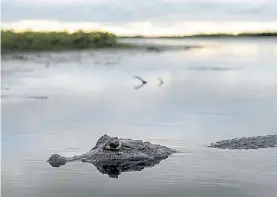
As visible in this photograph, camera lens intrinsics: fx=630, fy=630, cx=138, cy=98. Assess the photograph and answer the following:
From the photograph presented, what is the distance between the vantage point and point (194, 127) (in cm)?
1688

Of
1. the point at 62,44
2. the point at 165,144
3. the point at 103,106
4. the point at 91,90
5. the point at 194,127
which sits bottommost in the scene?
the point at 165,144

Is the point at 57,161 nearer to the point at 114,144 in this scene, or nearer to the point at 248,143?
the point at 114,144

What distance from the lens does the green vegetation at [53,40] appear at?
51688 mm

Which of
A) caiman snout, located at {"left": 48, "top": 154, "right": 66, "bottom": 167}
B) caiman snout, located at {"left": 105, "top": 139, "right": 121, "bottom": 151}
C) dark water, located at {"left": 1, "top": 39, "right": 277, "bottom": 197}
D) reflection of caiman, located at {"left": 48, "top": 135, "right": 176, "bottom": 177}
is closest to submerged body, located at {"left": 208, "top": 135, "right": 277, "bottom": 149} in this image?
dark water, located at {"left": 1, "top": 39, "right": 277, "bottom": 197}

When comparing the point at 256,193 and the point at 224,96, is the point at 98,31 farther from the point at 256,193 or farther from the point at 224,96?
the point at 256,193

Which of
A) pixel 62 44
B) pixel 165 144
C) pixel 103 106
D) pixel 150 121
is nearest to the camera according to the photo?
pixel 165 144

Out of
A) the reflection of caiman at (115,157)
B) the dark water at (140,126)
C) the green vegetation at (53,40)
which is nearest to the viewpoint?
the dark water at (140,126)

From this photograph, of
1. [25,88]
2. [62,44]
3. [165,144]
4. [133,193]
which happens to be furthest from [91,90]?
[62,44]

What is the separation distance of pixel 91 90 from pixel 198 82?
255 inches

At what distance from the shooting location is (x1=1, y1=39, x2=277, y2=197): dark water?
10758mm

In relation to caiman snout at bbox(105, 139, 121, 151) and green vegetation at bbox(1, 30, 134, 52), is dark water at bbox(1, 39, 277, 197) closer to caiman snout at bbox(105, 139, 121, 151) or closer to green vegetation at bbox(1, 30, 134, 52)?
caiman snout at bbox(105, 139, 121, 151)

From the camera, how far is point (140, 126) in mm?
17203

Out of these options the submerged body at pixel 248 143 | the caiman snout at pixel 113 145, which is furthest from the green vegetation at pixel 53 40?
the caiman snout at pixel 113 145

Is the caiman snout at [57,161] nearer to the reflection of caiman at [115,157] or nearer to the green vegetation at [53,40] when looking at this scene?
the reflection of caiman at [115,157]
